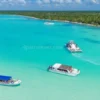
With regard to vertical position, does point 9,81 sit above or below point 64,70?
below

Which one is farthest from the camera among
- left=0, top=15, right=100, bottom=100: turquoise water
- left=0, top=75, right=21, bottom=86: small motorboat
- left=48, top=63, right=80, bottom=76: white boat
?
left=48, top=63, right=80, bottom=76: white boat

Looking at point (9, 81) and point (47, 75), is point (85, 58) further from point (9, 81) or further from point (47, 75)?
point (9, 81)

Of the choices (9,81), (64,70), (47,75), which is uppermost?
(64,70)

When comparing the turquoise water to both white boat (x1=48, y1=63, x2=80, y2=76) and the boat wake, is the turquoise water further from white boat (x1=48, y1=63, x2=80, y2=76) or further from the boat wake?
white boat (x1=48, y1=63, x2=80, y2=76)

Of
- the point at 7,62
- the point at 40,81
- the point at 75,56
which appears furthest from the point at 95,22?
the point at 40,81

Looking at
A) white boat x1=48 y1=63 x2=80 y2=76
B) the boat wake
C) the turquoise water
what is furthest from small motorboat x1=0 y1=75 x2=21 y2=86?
the boat wake

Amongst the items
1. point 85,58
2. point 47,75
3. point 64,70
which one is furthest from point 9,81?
point 85,58

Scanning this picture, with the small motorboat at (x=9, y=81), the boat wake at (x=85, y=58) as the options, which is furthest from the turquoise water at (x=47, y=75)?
the small motorboat at (x=9, y=81)

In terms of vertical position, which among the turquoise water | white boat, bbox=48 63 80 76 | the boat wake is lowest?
the turquoise water

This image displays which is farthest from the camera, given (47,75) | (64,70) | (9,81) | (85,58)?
(85,58)

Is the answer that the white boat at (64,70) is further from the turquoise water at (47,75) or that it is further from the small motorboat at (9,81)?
the small motorboat at (9,81)

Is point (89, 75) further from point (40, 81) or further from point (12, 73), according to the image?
point (12, 73)

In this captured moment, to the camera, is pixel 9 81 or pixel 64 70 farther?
pixel 64 70
